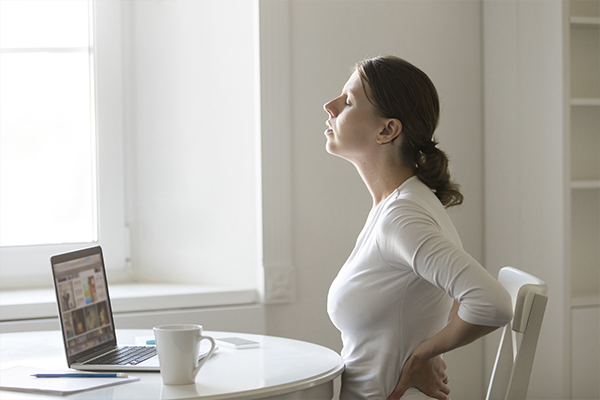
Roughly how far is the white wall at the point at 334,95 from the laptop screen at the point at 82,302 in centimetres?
97

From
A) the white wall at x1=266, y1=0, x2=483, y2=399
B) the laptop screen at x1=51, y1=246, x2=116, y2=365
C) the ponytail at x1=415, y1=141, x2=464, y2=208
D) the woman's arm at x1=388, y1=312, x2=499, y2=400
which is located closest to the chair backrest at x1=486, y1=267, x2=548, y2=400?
the woman's arm at x1=388, y1=312, x2=499, y2=400

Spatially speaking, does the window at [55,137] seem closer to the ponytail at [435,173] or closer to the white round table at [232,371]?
the white round table at [232,371]

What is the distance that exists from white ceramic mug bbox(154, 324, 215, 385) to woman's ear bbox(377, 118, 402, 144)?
2.00ft

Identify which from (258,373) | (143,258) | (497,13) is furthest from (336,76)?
(258,373)

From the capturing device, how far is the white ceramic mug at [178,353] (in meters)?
1.03

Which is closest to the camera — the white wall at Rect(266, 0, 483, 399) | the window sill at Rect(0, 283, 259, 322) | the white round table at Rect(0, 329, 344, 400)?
the white round table at Rect(0, 329, 344, 400)

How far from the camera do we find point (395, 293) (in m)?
1.25

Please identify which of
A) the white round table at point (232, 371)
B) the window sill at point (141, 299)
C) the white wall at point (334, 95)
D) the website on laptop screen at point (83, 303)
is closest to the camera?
the white round table at point (232, 371)

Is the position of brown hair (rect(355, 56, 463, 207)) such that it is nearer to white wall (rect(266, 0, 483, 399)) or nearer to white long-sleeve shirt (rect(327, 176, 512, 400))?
white long-sleeve shirt (rect(327, 176, 512, 400))

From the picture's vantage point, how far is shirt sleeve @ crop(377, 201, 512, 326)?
3.65 feet

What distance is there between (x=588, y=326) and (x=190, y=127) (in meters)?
1.64

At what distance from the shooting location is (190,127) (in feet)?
8.10

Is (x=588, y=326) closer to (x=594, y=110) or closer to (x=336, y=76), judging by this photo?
(x=594, y=110)

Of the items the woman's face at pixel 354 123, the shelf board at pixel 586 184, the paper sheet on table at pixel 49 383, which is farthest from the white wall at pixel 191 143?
the paper sheet on table at pixel 49 383
